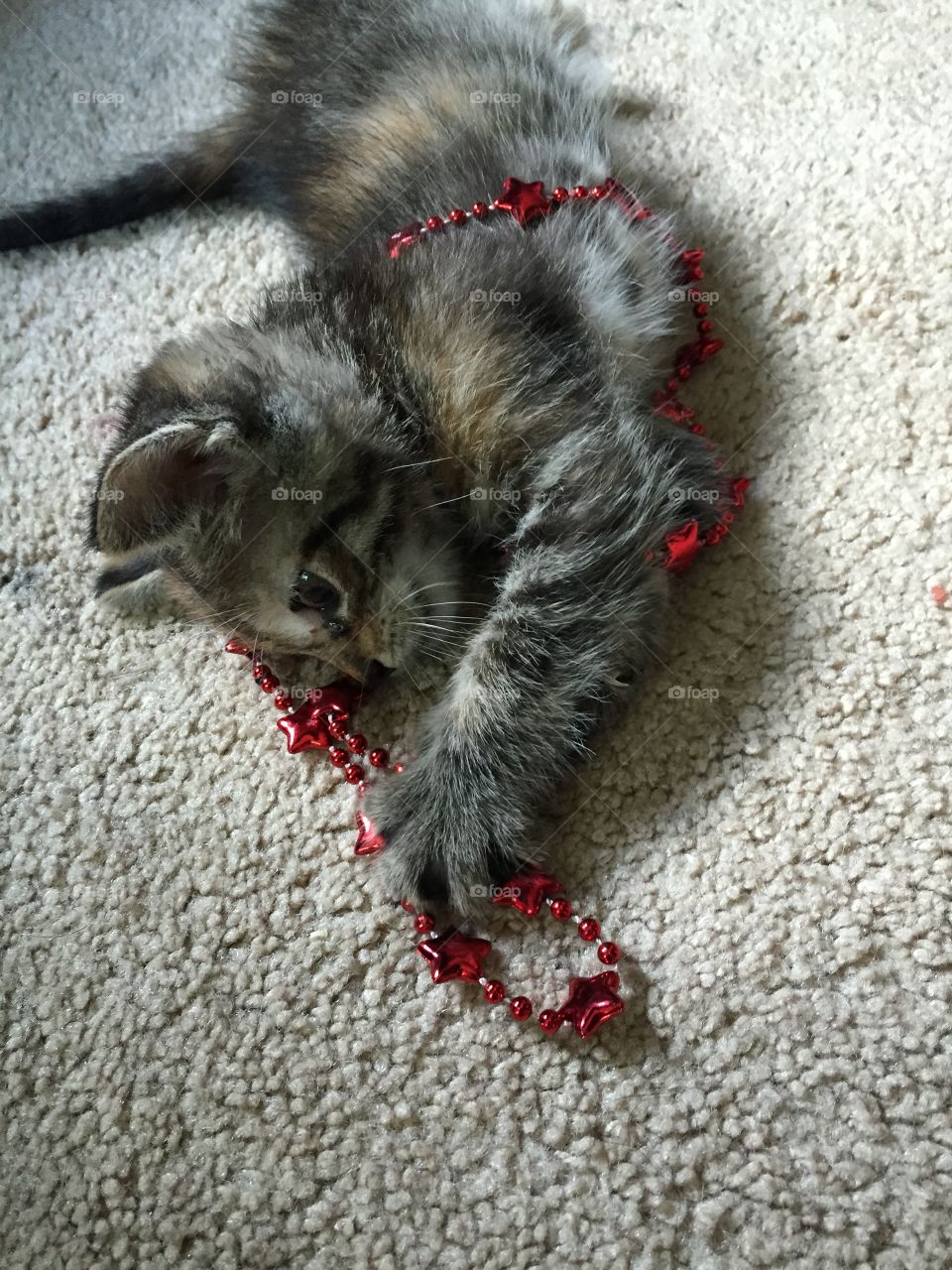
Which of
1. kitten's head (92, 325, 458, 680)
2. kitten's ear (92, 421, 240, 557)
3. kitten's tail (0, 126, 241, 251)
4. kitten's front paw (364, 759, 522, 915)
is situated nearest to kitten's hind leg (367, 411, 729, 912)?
kitten's front paw (364, 759, 522, 915)

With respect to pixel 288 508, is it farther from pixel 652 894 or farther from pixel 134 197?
pixel 134 197

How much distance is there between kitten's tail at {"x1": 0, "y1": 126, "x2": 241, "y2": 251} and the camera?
165cm

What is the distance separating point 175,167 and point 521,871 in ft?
4.44

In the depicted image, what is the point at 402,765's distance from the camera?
1.20m

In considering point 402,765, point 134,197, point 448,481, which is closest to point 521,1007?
point 402,765

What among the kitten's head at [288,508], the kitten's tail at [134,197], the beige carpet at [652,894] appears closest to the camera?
the beige carpet at [652,894]

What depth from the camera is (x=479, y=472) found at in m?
1.20

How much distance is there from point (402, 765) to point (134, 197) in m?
1.12

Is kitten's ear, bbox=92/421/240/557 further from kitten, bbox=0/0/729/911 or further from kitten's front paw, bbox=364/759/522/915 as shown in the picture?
kitten's front paw, bbox=364/759/522/915

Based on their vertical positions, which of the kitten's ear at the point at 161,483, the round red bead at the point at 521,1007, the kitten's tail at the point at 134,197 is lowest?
the round red bead at the point at 521,1007

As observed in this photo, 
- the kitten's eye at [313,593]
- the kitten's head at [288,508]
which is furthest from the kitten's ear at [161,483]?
the kitten's eye at [313,593]

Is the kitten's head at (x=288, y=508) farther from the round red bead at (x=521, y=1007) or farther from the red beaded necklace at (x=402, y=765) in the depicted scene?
the round red bead at (x=521, y=1007)

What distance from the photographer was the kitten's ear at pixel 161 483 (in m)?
0.98

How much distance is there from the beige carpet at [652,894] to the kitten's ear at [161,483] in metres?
0.29
